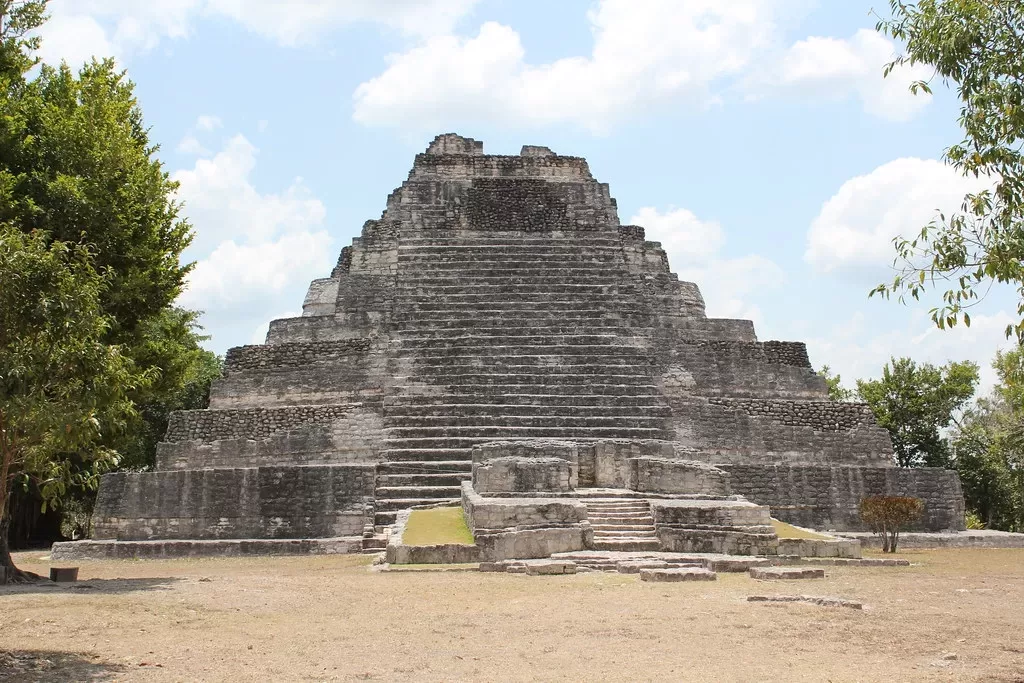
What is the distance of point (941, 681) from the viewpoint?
5758mm

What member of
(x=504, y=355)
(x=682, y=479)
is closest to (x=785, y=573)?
(x=682, y=479)

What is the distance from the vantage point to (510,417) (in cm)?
1816

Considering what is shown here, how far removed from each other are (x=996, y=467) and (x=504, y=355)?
13.6m

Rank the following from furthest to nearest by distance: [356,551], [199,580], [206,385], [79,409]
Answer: [206,385] < [356,551] < [199,580] < [79,409]

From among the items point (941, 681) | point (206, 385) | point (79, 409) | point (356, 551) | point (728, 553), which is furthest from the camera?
point (206, 385)

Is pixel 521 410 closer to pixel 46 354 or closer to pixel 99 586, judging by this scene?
pixel 99 586

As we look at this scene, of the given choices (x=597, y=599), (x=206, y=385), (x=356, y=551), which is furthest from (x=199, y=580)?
(x=206, y=385)

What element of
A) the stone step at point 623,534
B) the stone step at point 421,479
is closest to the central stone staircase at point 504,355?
the stone step at point 421,479

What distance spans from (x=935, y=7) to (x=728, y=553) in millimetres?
7275

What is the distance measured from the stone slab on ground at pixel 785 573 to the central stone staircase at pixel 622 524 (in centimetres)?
240

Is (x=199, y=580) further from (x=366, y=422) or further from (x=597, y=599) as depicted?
(x=366, y=422)

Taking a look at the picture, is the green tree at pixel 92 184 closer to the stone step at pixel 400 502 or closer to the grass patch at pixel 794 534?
the stone step at pixel 400 502

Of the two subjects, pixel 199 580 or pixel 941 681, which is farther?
pixel 199 580

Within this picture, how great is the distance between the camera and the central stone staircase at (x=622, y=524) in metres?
12.8
